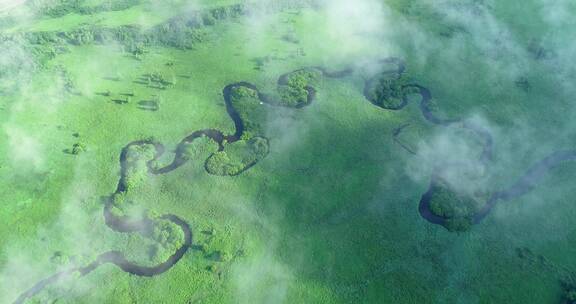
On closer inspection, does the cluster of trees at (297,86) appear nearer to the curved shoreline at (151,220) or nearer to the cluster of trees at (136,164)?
the curved shoreline at (151,220)

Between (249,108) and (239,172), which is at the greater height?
(249,108)

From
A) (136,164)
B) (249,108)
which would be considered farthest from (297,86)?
(136,164)

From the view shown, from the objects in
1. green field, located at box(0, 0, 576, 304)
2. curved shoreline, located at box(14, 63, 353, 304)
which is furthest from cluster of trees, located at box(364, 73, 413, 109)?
curved shoreline, located at box(14, 63, 353, 304)

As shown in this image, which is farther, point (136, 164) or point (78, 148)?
point (78, 148)

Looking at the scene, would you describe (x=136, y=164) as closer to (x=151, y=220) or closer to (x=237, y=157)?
(x=151, y=220)

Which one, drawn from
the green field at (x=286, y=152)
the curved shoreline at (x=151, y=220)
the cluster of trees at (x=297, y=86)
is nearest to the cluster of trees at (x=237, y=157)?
the green field at (x=286, y=152)

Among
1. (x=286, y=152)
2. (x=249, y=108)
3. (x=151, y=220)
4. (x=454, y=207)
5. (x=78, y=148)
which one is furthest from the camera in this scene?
(x=249, y=108)

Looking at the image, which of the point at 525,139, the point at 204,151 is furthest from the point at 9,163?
the point at 525,139

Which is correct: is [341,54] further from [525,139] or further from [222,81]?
[525,139]
